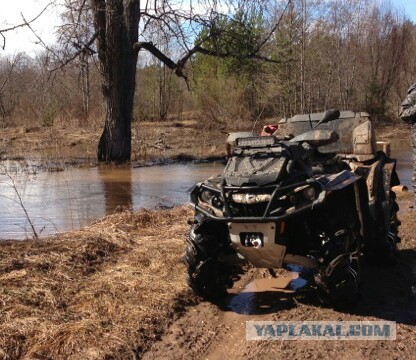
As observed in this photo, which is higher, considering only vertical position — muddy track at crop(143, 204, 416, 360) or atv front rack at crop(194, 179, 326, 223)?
atv front rack at crop(194, 179, 326, 223)

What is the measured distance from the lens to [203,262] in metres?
4.86

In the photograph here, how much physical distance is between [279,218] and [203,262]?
36.2 inches

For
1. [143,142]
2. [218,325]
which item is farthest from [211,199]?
[143,142]

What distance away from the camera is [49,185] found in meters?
14.8

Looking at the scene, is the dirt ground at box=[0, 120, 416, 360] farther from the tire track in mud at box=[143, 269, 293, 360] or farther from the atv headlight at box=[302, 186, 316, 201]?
the atv headlight at box=[302, 186, 316, 201]

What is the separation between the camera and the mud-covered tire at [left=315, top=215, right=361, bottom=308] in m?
4.50

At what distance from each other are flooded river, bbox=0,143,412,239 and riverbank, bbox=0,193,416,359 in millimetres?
2381

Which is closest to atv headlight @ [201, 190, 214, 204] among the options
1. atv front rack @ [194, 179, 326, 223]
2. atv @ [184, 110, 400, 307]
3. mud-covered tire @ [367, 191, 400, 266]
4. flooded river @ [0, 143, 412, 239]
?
atv @ [184, 110, 400, 307]

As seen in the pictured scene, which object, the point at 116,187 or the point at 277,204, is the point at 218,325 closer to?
the point at 277,204

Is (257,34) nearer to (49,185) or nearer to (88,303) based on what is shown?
(49,185)

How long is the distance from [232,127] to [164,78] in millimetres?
9037

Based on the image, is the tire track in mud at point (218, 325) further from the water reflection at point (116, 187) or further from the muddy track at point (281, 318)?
the water reflection at point (116, 187)

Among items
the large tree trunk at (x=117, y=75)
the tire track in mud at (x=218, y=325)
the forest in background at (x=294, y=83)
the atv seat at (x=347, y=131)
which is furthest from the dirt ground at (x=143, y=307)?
the forest in background at (x=294, y=83)

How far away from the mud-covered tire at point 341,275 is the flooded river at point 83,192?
5.04 m
